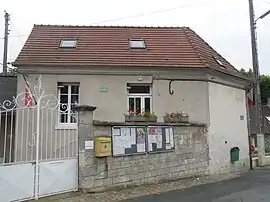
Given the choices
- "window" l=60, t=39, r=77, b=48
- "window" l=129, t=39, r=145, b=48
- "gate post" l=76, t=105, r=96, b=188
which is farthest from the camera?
"window" l=129, t=39, r=145, b=48

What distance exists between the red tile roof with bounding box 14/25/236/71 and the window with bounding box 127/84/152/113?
102cm

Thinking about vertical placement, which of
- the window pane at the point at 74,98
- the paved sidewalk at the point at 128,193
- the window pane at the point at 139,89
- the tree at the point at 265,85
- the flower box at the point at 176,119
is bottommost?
the paved sidewalk at the point at 128,193

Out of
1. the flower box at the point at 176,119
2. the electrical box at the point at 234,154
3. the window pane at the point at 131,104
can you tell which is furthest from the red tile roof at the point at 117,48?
the electrical box at the point at 234,154

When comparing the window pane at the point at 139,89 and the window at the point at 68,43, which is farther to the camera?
the window at the point at 68,43

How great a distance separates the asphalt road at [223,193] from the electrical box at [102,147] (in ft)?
5.10

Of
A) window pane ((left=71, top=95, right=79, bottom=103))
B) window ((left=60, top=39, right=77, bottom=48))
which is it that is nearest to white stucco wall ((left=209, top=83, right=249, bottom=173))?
window pane ((left=71, top=95, right=79, bottom=103))

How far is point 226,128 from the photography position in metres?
17.0

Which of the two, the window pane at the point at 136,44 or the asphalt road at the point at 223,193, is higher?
the window pane at the point at 136,44

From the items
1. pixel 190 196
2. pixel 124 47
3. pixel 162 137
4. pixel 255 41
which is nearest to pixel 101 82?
pixel 124 47

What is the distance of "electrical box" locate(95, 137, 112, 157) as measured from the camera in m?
10.4

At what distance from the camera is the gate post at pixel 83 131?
10.2m

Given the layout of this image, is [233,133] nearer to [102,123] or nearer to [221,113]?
[221,113]

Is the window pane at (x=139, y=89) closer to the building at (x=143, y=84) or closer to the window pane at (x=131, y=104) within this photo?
the building at (x=143, y=84)

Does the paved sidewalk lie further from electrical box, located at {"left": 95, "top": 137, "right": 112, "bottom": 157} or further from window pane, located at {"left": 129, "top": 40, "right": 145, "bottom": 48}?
window pane, located at {"left": 129, "top": 40, "right": 145, "bottom": 48}
